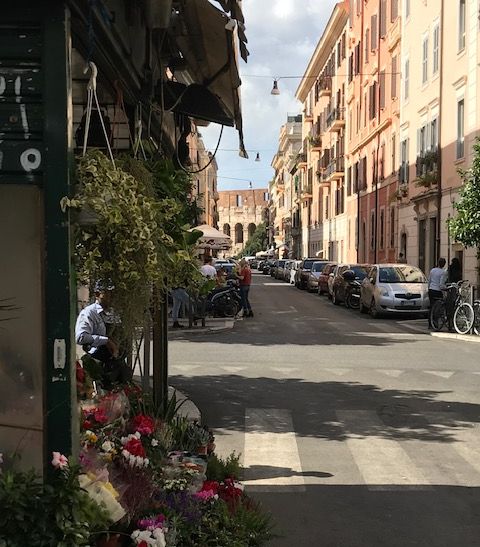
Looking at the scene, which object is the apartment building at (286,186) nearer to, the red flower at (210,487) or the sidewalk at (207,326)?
the sidewalk at (207,326)

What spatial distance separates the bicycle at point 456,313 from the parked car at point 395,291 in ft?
9.93

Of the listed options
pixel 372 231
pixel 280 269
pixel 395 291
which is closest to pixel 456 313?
pixel 395 291

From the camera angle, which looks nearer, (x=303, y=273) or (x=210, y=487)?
(x=210, y=487)

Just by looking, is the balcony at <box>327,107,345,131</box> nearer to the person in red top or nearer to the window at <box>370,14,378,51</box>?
the window at <box>370,14,378,51</box>

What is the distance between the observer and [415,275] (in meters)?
22.6

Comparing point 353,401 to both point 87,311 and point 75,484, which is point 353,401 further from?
point 75,484

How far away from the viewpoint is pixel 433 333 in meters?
17.3

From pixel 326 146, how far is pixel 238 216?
9173 centimetres

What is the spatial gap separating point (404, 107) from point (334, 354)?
75.3 feet

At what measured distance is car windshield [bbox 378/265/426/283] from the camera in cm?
2217

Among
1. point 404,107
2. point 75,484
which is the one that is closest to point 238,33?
point 75,484

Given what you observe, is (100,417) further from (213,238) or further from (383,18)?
(383,18)

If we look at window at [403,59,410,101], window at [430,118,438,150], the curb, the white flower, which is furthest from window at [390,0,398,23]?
the white flower

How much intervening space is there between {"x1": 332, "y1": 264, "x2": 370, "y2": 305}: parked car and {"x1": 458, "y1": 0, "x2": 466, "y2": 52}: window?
832 cm
